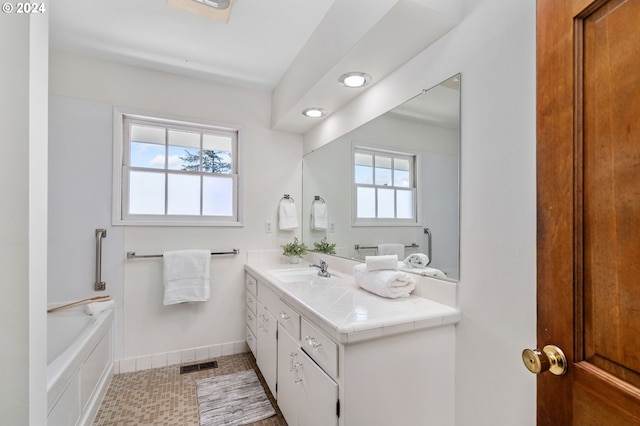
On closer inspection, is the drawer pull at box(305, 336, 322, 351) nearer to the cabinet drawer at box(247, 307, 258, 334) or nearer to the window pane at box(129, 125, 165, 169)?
the cabinet drawer at box(247, 307, 258, 334)

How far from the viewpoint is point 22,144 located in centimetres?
70

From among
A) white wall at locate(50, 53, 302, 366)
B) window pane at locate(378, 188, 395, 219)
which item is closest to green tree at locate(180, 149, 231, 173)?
white wall at locate(50, 53, 302, 366)

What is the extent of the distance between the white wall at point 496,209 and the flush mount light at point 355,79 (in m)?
0.47

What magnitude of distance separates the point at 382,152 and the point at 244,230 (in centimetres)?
150

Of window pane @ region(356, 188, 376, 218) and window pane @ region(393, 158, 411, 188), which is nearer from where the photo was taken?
window pane @ region(393, 158, 411, 188)

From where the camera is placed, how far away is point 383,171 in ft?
6.37

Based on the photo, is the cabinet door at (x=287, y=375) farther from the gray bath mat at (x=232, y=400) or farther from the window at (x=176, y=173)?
the window at (x=176, y=173)

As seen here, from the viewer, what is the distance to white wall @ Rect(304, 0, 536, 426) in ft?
3.46

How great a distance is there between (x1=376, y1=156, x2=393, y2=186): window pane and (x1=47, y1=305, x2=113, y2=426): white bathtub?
1.99 m

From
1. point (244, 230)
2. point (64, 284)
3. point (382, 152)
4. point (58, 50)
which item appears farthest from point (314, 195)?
point (58, 50)

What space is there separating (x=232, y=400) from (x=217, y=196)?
5.42 ft

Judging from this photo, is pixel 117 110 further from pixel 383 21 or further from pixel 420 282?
pixel 420 282

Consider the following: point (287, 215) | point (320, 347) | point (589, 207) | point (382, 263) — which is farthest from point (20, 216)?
point (287, 215)

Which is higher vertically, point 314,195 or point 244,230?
point 314,195
